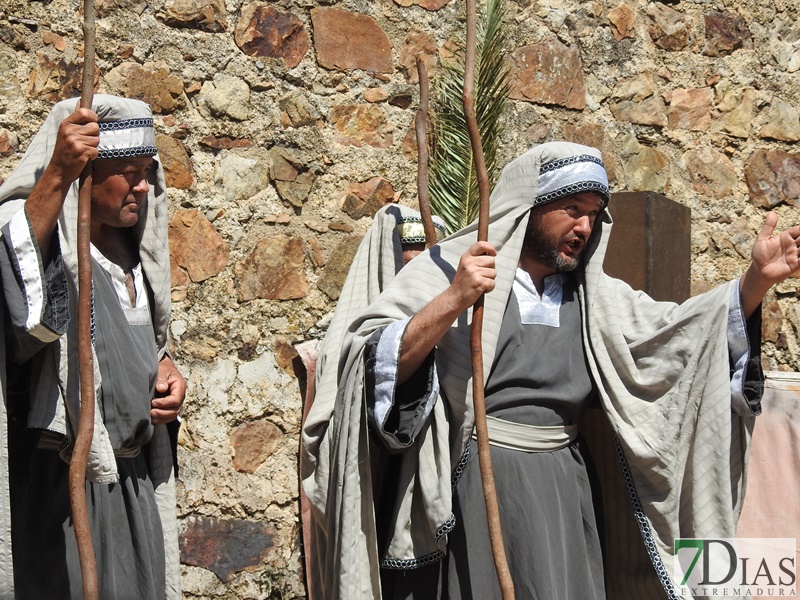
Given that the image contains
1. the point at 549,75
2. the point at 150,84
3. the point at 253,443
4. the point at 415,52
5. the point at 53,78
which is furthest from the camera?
the point at 549,75

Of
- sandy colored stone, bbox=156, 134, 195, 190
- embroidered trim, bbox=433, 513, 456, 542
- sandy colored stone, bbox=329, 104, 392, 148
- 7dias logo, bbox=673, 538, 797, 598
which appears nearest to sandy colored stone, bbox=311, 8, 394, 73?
sandy colored stone, bbox=329, 104, 392, 148

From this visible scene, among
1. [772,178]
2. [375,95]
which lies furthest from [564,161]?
[772,178]

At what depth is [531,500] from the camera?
10.3 ft

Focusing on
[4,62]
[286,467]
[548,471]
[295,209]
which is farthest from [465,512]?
[4,62]

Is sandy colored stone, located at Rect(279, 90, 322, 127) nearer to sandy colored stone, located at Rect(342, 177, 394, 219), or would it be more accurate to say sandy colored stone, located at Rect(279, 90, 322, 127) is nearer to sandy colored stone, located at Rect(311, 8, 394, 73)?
sandy colored stone, located at Rect(311, 8, 394, 73)

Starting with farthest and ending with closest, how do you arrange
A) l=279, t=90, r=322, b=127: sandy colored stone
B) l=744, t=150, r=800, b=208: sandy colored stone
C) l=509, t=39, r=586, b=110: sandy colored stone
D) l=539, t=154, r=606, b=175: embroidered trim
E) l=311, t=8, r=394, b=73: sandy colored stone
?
l=744, t=150, r=800, b=208: sandy colored stone, l=509, t=39, r=586, b=110: sandy colored stone, l=311, t=8, r=394, b=73: sandy colored stone, l=279, t=90, r=322, b=127: sandy colored stone, l=539, t=154, r=606, b=175: embroidered trim

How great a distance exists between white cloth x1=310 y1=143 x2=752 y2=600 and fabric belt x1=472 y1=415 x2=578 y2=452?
0.41 feet

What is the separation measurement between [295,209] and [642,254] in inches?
60.7

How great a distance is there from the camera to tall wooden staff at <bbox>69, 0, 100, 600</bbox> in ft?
8.57

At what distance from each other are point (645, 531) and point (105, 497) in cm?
156

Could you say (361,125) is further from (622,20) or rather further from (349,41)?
(622,20)

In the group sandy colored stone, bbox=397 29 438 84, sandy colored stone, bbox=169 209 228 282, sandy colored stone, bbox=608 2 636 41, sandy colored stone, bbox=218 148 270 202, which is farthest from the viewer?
sandy colored stone, bbox=608 2 636 41

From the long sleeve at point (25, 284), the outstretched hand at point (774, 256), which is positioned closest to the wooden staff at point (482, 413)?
the outstretched hand at point (774, 256)

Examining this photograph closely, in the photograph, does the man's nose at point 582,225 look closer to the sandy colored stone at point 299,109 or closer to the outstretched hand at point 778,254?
the outstretched hand at point 778,254
